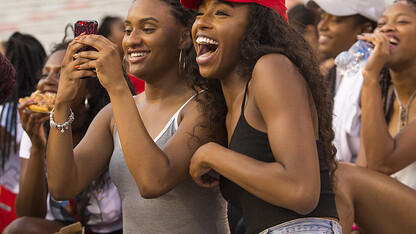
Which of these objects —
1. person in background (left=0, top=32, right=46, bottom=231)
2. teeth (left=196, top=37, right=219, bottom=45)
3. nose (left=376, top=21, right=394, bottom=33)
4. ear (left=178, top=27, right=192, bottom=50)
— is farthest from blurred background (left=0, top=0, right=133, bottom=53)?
teeth (left=196, top=37, right=219, bottom=45)

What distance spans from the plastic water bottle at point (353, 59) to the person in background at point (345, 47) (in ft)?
0.19

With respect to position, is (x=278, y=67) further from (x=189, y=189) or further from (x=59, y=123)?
(x=59, y=123)

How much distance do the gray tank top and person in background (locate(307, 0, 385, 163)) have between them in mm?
1403

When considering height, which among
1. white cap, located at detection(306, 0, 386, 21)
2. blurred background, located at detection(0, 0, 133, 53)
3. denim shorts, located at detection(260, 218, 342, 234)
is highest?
denim shorts, located at detection(260, 218, 342, 234)

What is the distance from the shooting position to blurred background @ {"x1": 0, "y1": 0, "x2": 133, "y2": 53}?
9.55 m

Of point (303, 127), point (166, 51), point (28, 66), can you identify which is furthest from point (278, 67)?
point (28, 66)

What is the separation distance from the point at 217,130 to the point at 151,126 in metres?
0.35

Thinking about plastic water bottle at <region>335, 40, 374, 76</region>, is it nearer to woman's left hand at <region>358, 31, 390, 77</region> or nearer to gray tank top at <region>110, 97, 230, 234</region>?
woman's left hand at <region>358, 31, 390, 77</region>

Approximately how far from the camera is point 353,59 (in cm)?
403

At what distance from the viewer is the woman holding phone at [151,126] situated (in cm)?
222

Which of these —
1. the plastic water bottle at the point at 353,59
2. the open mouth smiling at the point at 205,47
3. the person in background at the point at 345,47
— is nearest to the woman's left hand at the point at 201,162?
the open mouth smiling at the point at 205,47

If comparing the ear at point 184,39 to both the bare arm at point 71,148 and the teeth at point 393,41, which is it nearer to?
the bare arm at point 71,148

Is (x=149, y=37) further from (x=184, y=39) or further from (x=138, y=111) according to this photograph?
(x=138, y=111)

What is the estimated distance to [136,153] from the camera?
217cm
